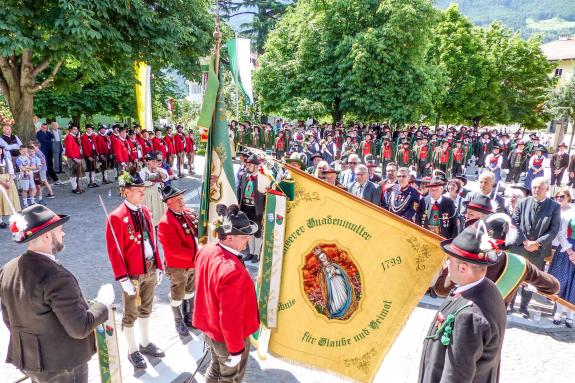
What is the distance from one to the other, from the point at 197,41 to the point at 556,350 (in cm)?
1415

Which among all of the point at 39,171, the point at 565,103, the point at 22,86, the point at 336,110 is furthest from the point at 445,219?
the point at 565,103

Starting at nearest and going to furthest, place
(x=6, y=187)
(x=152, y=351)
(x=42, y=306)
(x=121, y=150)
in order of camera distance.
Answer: (x=42, y=306)
(x=152, y=351)
(x=6, y=187)
(x=121, y=150)

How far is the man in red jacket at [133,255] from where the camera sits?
4.82 meters

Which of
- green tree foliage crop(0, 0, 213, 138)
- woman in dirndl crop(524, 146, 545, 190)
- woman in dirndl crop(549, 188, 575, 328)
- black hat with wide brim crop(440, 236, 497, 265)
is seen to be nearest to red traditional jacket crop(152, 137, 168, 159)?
green tree foliage crop(0, 0, 213, 138)

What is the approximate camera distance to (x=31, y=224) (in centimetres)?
329

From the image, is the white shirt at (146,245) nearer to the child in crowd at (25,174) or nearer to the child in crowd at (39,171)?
the child in crowd at (25,174)

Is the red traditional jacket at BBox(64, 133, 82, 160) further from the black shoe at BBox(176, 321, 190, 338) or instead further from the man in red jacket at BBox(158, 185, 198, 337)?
the black shoe at BBox(176, 321, 190, 338)

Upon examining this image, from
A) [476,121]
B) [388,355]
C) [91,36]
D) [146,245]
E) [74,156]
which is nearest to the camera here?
[146,245]

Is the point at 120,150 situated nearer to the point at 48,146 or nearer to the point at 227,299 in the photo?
the point at 48,146

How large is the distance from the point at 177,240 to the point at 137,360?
1.51 m

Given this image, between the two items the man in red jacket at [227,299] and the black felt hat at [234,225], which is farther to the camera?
the black felt hat at [234,225]

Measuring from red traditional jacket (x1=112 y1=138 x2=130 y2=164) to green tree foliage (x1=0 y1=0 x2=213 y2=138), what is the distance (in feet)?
8.15

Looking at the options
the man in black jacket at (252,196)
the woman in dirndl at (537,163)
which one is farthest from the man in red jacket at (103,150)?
the woman in dirndl at (537,163)

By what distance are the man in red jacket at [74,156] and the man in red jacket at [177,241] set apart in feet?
32.5
